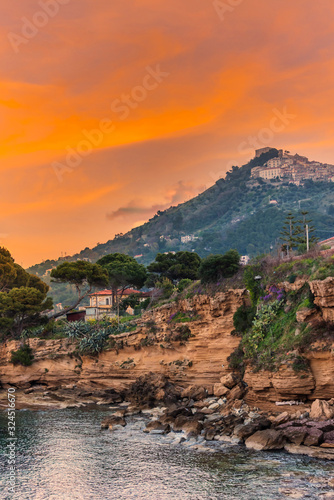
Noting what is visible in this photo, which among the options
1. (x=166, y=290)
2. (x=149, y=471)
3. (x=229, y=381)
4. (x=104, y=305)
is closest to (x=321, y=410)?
(x=229, y=381)

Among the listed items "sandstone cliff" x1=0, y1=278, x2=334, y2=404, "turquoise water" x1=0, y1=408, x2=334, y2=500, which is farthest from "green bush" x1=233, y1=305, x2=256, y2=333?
"turquoise water" x1=0, y1=408, x2=334, y2=500

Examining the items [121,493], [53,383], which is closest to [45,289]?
[53,383]

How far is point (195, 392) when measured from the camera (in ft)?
111

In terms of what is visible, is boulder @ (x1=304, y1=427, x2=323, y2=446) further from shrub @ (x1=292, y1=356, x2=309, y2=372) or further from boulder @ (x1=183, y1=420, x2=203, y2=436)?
boulder @ (x1=183, y1=420, x2=203, y2=436)

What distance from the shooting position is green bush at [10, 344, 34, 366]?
45.4 metres

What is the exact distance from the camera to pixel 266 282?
3347 cm

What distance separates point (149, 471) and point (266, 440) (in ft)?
19.4

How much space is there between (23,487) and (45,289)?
1559 inches

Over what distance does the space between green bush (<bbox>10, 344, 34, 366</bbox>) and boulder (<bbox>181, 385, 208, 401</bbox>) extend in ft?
61.1

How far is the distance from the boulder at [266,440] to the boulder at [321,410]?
2610 millimetres

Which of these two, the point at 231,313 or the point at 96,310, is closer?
the point at 231,313

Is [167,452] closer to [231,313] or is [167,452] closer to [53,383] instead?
[231,313]

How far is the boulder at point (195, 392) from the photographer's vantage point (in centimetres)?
3316

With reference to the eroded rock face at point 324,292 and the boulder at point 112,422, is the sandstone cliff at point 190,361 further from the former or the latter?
the boulder at point 112,422
